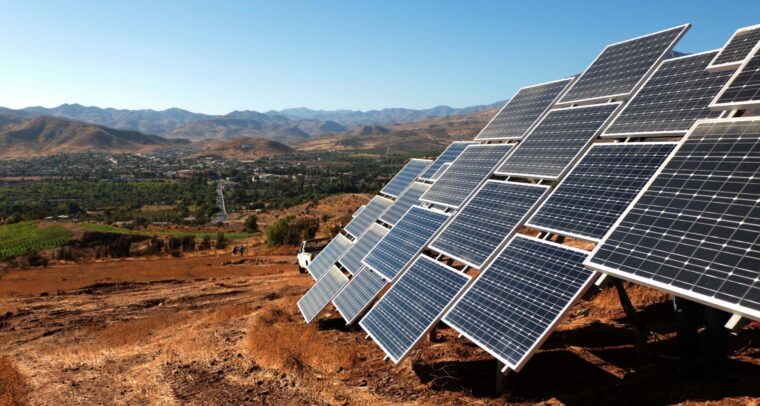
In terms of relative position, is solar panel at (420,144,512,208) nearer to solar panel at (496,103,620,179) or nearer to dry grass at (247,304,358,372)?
solar panel at (496,103,620,179)

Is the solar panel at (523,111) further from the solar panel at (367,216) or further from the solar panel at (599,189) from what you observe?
the solar panel at (367,216)

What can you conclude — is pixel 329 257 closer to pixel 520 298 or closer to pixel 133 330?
pixel 133 330

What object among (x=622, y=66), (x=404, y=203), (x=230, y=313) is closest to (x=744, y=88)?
(x=622, y=66)

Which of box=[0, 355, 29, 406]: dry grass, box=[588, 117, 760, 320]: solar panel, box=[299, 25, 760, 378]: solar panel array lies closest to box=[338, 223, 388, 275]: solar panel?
box=[299, 25, 760, 378]: solar panel array

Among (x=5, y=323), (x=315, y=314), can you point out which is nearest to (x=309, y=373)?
(x=315, y=314)

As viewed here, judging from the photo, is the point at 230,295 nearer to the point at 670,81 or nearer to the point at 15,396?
the point at 15,396
